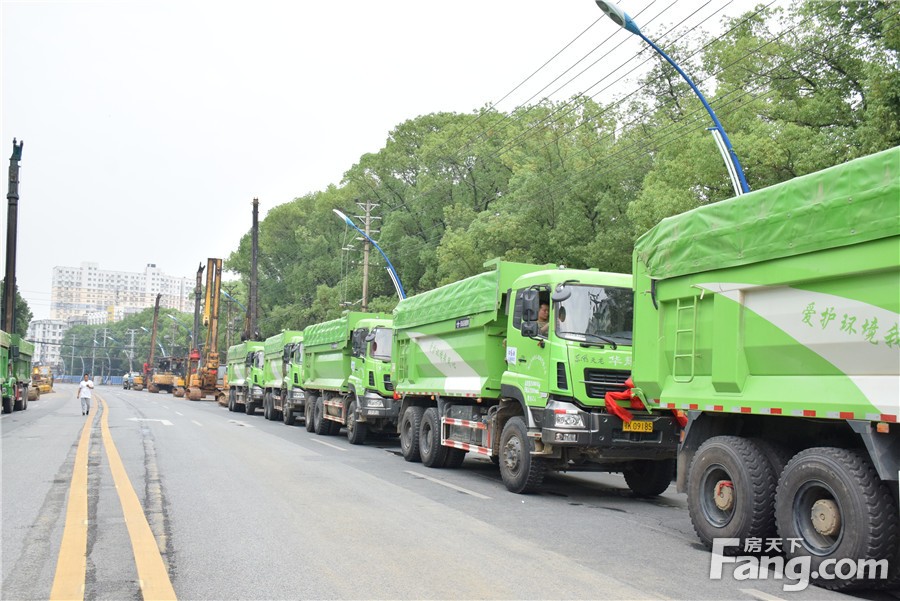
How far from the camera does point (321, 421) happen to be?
76.4ft

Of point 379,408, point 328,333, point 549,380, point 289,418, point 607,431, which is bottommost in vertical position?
point 289,418

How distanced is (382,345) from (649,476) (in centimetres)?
905

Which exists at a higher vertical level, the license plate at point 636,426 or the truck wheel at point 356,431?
the license plate at point 636,426

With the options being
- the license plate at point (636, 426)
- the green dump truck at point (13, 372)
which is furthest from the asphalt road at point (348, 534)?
the green dump truck at point (13, 372)

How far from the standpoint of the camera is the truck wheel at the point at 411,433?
1564 cm

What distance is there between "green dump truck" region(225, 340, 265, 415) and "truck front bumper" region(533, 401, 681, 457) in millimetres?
25883

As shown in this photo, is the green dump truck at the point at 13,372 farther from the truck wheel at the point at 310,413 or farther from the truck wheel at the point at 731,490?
the truck wheel at the point at 731,490

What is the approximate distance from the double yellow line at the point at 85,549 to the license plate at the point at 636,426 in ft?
18.7

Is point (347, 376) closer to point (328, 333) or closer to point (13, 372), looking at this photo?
point (328, 333)

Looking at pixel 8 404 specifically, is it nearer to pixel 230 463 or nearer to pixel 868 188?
pixel 230 463

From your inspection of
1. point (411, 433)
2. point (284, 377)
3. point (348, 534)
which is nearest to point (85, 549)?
point (348, 534)

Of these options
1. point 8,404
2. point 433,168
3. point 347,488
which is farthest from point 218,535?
point 433,168

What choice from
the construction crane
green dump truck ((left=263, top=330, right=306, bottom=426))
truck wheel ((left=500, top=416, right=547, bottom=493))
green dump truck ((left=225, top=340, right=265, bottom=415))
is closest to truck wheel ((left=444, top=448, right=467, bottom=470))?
truck wheel ((left=500, top=416, right=547, bottom=493))

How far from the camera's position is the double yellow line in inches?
228
